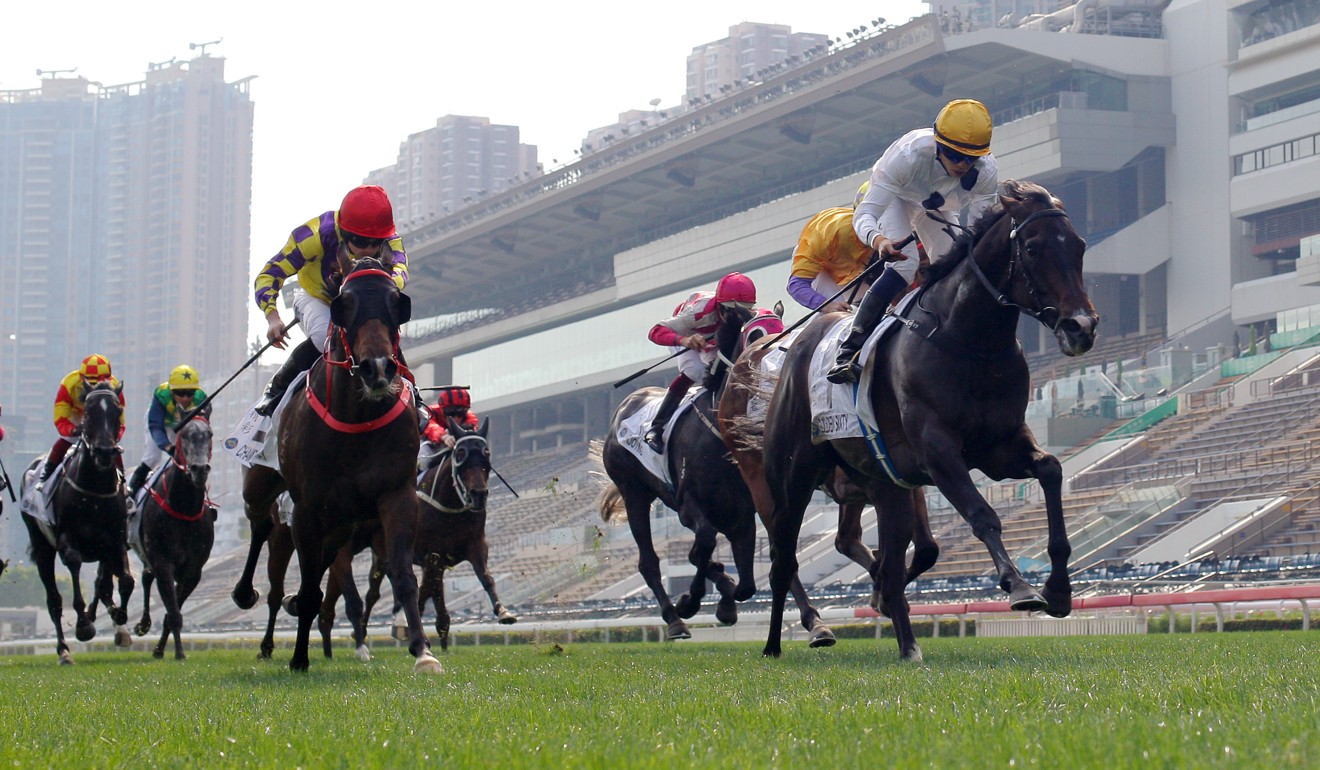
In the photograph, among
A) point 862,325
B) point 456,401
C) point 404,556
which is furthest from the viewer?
point 456,401

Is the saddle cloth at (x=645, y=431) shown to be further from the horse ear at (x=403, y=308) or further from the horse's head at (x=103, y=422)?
the horse ear at (x=403, y=308)

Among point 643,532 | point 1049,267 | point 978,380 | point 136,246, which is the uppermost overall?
point 136,246

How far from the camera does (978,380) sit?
8.60 m

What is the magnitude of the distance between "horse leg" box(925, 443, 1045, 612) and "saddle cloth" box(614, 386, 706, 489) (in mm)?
4950

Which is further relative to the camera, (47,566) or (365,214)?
(47,566)

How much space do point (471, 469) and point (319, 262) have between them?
218 inches

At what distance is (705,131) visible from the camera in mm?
62281

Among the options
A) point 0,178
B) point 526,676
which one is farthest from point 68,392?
point 0,178

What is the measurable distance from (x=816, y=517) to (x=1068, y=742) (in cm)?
3547

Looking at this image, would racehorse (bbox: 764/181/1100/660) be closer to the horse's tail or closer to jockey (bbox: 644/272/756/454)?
jockey (bbox: 644/272/756/454)

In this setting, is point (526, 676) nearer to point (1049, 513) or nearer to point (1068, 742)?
point (1049, 513)

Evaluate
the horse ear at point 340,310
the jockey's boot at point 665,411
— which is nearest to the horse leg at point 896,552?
the horse ear at point 340,310

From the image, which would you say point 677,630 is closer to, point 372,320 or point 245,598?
point 245,598

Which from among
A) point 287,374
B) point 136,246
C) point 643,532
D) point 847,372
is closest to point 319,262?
point 287,374
